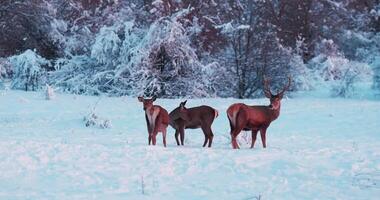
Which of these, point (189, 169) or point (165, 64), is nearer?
point (189, 169)

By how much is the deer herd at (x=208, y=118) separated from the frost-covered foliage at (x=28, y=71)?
1614cm

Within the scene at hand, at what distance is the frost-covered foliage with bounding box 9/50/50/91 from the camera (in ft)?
88.7

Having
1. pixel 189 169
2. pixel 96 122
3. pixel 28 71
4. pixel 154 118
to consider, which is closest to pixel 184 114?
pixel 154 118

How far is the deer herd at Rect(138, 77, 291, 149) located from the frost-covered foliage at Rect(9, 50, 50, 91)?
52.9 feet

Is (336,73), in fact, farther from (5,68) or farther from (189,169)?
(189,169)

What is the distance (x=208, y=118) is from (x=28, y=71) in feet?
55.9

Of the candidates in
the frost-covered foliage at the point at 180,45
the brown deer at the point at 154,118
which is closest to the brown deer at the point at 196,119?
the brown deer at the point at 154,118

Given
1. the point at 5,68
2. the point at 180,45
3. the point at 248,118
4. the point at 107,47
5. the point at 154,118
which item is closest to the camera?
the point at 248,118

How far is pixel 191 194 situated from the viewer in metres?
7.93

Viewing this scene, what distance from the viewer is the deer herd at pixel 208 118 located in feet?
37.7

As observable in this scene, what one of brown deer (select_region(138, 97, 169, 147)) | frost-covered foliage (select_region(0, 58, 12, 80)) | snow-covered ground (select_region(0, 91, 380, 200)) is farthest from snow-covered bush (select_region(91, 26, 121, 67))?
brown deer (select_region(138, 97, 169, 147))

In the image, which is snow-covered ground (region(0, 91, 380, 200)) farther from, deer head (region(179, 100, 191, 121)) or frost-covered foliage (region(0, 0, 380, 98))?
frost-covered foliage (region(0, 0, 380, 98))

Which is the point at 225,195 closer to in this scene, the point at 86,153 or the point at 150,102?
the point at 86,153

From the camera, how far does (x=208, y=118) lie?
476 inches
